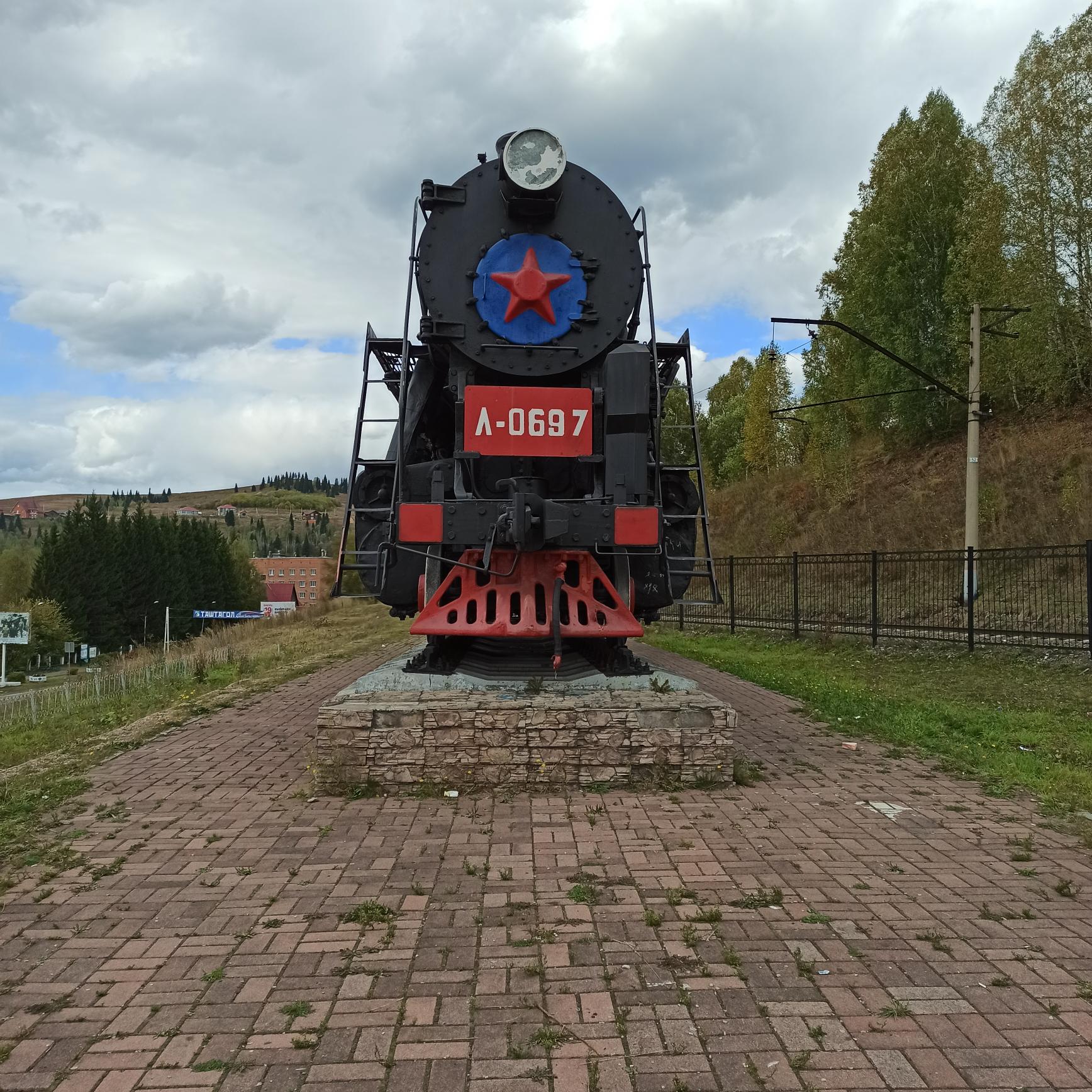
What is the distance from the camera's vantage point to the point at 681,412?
41.8 m

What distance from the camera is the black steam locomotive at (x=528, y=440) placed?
5.88m

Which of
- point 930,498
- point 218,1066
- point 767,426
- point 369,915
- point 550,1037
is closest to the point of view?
point 218,1066

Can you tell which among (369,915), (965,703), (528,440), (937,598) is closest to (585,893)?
(369,915)

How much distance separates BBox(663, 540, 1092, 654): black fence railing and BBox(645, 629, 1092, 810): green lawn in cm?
54

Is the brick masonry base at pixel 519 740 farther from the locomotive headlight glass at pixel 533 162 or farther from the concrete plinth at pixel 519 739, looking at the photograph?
the locomotive headlight glass at pixel 533 162

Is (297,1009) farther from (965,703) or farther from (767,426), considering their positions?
(767,426)

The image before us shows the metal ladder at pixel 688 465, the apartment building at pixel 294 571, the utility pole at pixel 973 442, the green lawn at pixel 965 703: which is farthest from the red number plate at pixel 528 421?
the apartment building at pixel 294 571

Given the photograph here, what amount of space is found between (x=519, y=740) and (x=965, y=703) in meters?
5.71

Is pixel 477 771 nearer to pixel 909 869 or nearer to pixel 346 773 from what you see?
pixel 346 773

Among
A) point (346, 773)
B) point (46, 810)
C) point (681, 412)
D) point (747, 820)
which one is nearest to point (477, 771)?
point (346, 773)

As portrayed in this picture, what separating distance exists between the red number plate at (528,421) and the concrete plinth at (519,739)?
1846 mm

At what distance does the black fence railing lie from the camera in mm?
11320

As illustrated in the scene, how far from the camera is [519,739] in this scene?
18.1 feet

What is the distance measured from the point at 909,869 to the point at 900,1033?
5.41 feet
